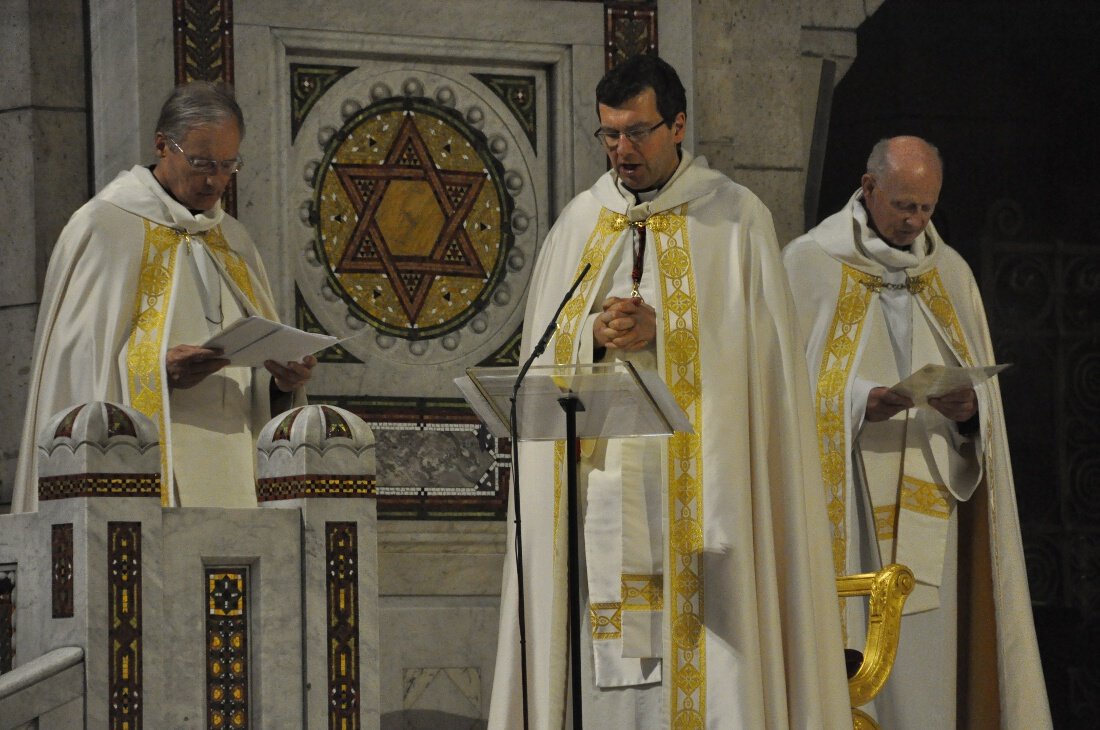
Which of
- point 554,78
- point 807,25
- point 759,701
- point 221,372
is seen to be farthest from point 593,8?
point 759,701

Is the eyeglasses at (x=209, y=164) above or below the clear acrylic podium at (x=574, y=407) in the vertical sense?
above

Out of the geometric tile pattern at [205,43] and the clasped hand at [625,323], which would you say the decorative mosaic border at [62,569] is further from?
the geometric tile pattern at [205,43]

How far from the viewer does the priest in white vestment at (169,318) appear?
6.45 m

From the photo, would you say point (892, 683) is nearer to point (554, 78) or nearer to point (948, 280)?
point (948, 280)

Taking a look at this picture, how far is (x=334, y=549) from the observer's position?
5.31 metres

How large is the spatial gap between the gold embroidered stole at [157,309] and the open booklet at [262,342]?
33 cm

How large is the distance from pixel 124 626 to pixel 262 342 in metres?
1.30

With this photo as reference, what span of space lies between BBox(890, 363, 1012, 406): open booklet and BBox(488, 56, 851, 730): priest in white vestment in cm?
67

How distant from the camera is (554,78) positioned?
815 centimetres

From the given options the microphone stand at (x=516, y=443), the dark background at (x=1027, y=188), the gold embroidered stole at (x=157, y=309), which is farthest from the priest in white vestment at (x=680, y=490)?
the dark background at (x=1027, y=188)

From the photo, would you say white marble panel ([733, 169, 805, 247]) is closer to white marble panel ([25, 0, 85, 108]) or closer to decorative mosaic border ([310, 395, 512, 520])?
decorative mosaic border ([310, 395, 512, 520])

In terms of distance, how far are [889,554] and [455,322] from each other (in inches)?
76.3

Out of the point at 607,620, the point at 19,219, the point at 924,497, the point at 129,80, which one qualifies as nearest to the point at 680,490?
the point at 607,620

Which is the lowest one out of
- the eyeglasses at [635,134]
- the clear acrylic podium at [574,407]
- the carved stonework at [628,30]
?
the clear acrylic podium at [574,407]
